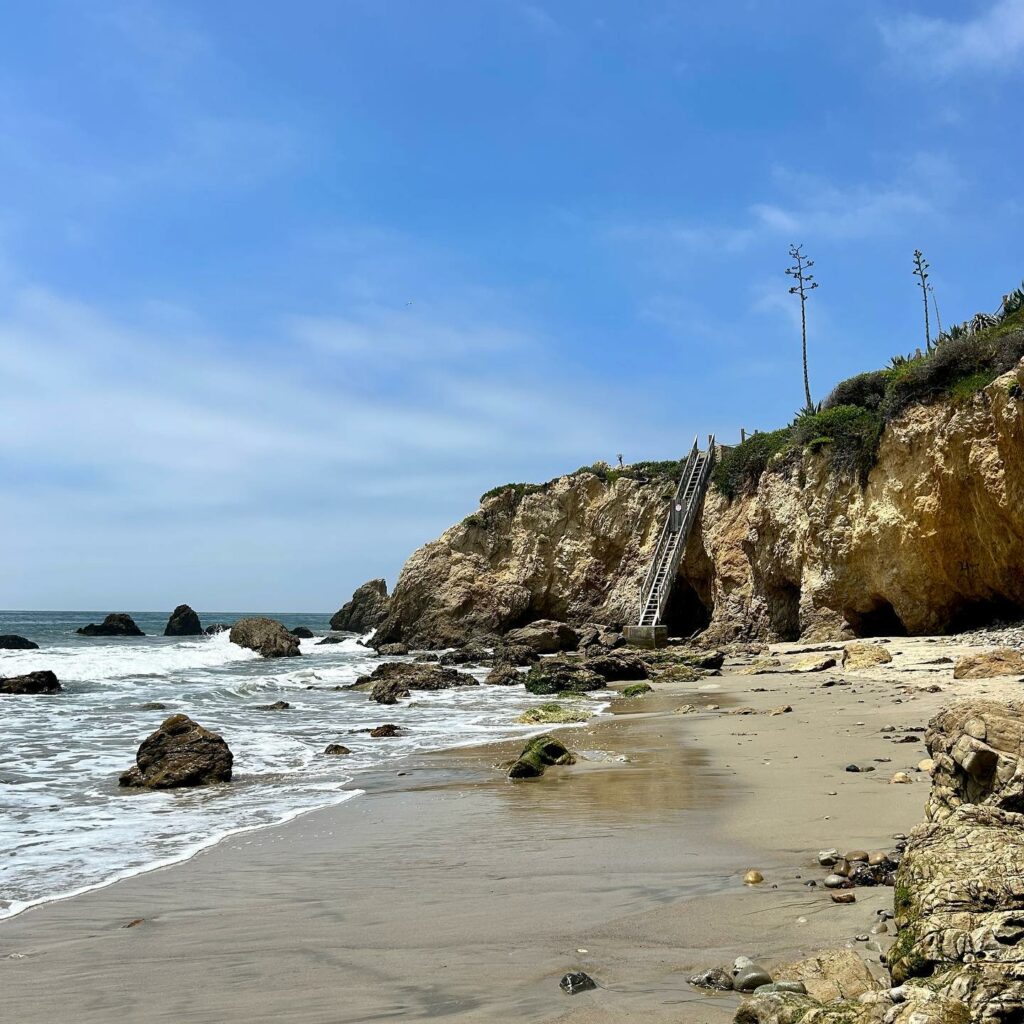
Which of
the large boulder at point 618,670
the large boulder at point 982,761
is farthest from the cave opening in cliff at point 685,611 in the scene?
the large boulder at point 982,761

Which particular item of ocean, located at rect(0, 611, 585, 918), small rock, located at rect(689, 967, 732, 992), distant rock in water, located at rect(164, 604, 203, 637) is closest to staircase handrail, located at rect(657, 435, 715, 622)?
ocean, located at rect(0, 611, 585, 918)

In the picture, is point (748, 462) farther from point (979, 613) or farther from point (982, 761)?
point (982, 761)

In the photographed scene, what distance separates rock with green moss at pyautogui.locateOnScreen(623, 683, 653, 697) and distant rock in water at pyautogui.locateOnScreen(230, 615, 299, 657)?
23.0 meters

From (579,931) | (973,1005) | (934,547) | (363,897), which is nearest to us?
(973,1005)

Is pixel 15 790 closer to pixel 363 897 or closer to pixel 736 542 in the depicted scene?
pixel 363 897

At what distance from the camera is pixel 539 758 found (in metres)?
8.47

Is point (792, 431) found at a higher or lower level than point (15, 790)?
higher

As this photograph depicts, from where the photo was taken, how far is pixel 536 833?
5.77 metres

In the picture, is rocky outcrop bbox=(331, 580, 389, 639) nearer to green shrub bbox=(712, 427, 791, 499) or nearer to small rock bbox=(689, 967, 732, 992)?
green shrub bbox=(712, 427, 791, 499)

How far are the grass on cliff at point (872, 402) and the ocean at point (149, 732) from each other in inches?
472

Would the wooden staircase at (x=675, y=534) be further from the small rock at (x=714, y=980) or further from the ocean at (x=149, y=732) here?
the small rock at (x=714, y=980)

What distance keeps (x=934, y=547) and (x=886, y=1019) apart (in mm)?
20311

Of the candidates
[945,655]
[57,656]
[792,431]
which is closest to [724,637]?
[792,431]

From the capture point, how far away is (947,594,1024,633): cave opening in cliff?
20.1 m
